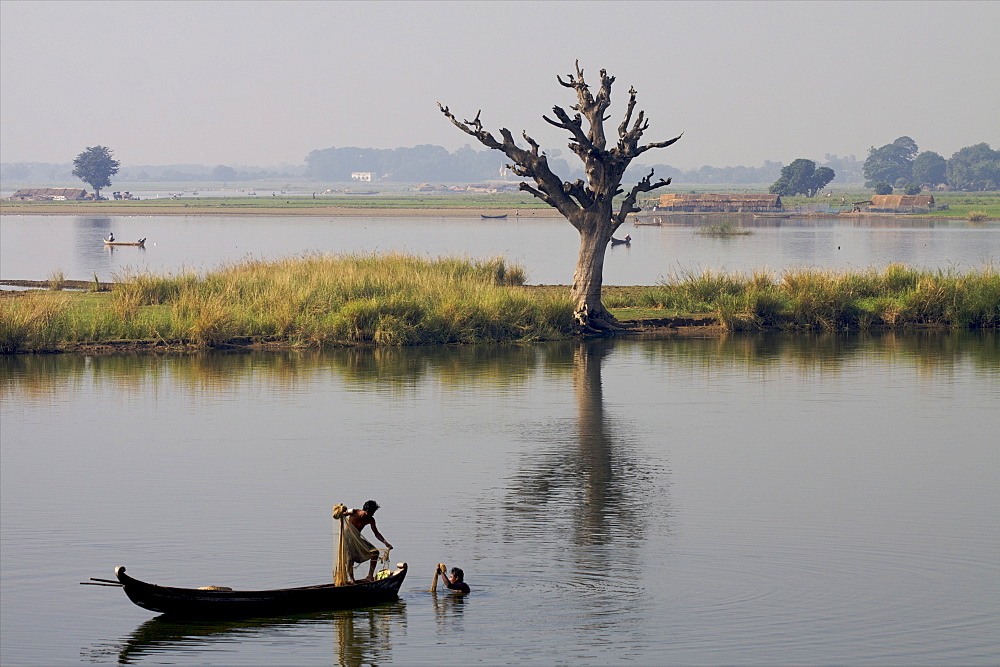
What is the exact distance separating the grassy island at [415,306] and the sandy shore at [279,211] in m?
110

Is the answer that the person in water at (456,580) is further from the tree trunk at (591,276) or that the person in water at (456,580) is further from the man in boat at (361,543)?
the tree trunk at (591,276)

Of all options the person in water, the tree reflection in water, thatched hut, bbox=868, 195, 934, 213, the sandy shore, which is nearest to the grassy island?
the tree reflection in water

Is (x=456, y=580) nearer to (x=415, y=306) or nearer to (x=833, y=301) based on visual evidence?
(x=415, y=306)

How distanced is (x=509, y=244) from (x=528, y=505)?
2799 inches

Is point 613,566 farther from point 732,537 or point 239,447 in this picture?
point 239,447

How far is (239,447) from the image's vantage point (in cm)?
2286

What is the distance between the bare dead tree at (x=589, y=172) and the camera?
34375 mm

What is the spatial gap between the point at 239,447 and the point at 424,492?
4646 mm

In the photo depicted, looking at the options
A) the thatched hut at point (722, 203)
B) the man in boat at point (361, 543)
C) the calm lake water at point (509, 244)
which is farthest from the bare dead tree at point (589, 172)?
the thatched hut at point (722, 203)

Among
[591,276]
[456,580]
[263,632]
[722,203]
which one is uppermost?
[722,203]

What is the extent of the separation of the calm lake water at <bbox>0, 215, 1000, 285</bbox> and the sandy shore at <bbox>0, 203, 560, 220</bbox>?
16909mm

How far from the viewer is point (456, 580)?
586 inches

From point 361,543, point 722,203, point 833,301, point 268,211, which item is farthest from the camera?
point 268,211

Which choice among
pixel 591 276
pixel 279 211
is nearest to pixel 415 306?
pixel 591 276
